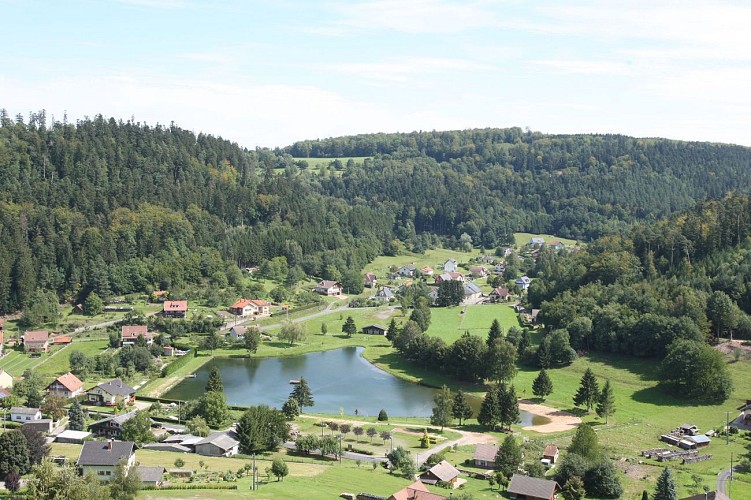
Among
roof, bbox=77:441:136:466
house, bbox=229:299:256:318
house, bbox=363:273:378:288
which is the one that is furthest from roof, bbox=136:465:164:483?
house, bbox=363:273:378:288

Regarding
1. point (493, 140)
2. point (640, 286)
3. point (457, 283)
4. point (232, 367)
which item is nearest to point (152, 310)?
point (232, 367)

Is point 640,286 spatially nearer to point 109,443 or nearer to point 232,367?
point 232,367

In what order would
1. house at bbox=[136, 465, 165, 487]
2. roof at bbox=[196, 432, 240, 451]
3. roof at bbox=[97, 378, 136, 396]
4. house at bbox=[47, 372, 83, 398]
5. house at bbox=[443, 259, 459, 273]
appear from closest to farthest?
1. house at bbox=[136, 465, 165, 487]
2. roof at bbox=[196, 432, 240, 451]
3. roof at bbox=[97, 378, 136, 396]
4. house at bbox=[47, 372, 83, 398]
5. house at bbox=[443, 259, 459, 273]

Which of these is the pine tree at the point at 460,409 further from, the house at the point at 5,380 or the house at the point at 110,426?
the house at the point at 5,380

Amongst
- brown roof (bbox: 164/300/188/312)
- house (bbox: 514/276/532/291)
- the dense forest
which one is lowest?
brown roof (bbox: 164/300/188/312)

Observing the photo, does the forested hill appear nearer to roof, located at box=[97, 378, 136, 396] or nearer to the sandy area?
the sandy area

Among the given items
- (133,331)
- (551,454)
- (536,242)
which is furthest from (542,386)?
(536,242)

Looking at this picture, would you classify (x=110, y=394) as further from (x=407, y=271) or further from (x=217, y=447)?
(x=407, y=271)

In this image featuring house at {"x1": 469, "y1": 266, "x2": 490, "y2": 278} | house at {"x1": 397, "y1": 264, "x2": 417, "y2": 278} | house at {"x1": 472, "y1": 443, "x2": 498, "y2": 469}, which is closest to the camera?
house at {"x1": 472, "y1": 443, "x2": 498, "y2": 469}
